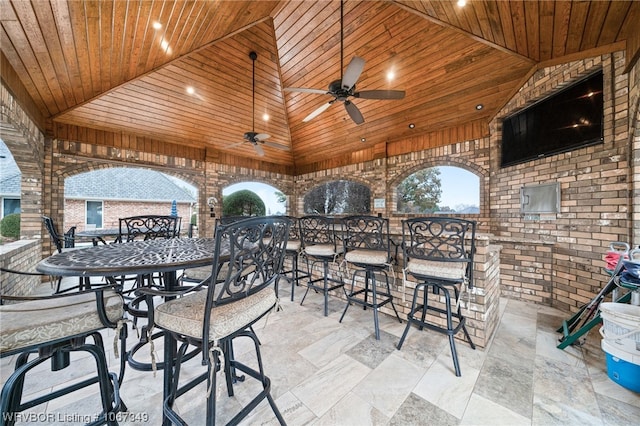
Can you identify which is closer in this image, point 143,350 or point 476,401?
point 476,401

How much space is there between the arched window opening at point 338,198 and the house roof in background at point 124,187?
5.23 metres

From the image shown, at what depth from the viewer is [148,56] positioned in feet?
11.1

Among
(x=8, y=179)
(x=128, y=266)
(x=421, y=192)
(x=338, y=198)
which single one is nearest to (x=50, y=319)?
(x=128, y=266)

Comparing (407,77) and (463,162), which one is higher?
(407,77)

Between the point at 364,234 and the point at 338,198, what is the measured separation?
14.6 feet

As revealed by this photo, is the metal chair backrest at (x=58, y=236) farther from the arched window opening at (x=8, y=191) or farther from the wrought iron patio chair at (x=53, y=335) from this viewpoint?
the arched window opening at (x=8, y=191)

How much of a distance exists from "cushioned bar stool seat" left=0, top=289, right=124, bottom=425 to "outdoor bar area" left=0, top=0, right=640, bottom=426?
0.01 m

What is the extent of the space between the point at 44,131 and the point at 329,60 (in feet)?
17.1

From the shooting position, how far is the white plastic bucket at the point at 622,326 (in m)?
1.54

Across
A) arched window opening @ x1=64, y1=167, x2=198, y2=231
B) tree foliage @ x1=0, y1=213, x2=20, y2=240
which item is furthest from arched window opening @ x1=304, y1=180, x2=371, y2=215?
tree foliage @ x1=0, y1=213, x2=20, y2=240

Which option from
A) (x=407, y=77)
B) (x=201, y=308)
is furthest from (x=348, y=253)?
(x=407, y=77)

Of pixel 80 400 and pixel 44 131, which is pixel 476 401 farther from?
pixel 44 131

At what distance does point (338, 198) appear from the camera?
690cm

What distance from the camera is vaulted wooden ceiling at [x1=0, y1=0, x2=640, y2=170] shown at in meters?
2.41
